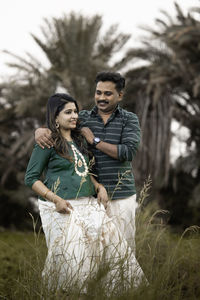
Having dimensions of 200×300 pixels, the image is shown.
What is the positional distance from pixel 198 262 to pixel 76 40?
9.29 m

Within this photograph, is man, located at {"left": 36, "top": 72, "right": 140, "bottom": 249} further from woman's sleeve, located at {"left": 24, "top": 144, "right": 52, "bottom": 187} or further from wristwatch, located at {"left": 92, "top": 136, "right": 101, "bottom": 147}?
woman's sleeve, located at {"left": 24, "top": 144, "right": 52, "bottom": 187}

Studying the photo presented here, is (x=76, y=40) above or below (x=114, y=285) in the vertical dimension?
above

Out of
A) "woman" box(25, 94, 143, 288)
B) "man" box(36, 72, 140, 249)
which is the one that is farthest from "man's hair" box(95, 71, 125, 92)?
"woman" box(25, 94, 143, 288)

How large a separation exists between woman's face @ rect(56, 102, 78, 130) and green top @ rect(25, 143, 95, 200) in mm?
189

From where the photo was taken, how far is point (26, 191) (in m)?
13.9

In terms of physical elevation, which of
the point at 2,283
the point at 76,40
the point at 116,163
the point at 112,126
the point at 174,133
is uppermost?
the point at 76,40

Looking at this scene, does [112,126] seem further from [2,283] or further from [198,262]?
[2,283]

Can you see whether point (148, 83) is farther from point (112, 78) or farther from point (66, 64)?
point (112, 78)

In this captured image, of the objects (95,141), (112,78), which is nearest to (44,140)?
(95,141)

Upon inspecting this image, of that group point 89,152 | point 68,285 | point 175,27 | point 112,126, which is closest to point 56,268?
point 68,285

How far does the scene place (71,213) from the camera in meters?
3.41

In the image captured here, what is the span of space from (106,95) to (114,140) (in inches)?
14.1

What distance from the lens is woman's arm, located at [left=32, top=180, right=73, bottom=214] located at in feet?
11.0

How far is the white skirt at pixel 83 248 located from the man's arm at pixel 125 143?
0.42m
